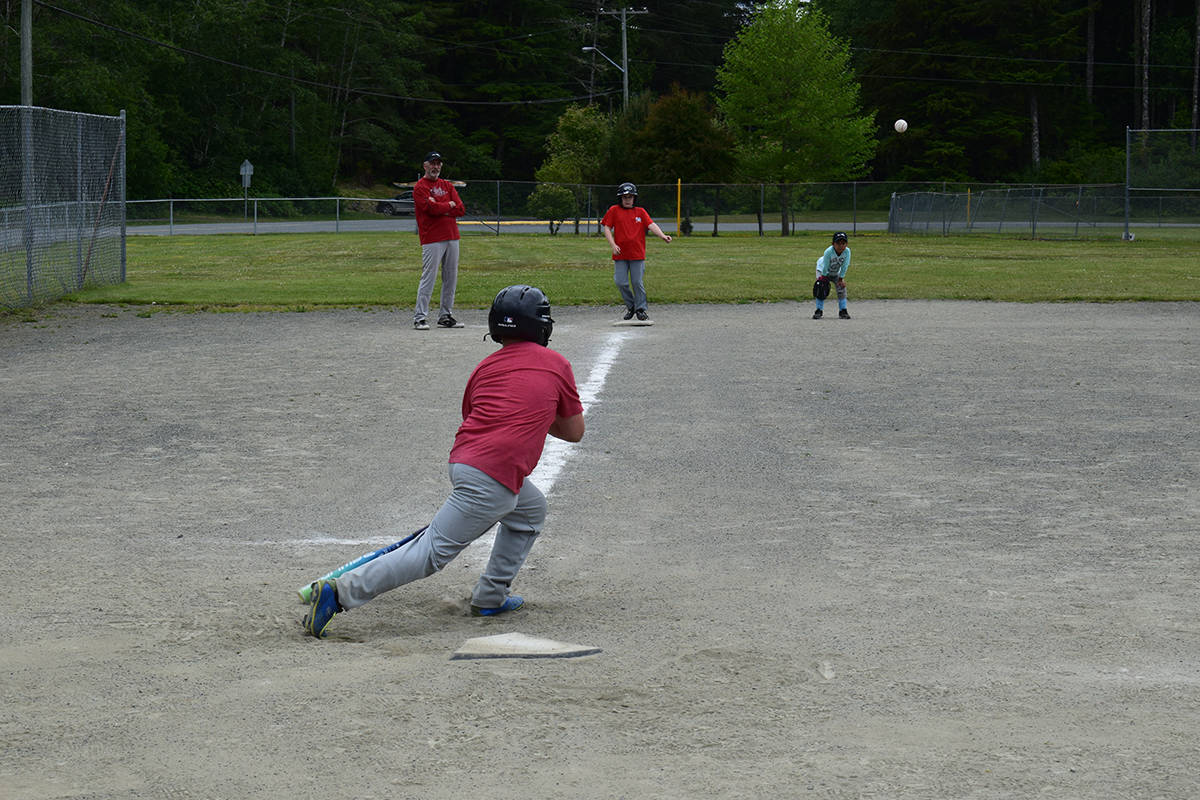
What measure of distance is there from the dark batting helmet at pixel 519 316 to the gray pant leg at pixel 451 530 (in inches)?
22.7

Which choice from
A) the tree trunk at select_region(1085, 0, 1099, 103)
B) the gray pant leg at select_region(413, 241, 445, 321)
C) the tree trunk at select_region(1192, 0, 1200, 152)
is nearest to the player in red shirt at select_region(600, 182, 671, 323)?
the gray pant leg at select_region(413, 241, 445, 321)

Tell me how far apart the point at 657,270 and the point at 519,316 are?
22700 millimetres

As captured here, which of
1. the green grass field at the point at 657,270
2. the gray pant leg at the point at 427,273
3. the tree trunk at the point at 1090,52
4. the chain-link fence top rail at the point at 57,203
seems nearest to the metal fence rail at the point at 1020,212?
the green grass field at the point at 657,270

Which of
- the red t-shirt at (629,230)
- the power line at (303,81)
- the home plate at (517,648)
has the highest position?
the power line at (303,81)

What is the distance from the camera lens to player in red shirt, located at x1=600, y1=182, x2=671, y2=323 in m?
16.8

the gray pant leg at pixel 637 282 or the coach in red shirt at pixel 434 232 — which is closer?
the coach in red shirt at pixel 434 232

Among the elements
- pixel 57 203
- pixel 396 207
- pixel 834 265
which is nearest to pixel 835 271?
pixel 834 265

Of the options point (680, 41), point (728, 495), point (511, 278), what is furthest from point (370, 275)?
point (680, 41)

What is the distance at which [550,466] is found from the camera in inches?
322

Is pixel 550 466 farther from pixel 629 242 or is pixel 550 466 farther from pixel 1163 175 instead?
pixel 1163 175

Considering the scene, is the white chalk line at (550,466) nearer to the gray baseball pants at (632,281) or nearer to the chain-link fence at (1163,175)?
the gray baseball pants at (632,281)

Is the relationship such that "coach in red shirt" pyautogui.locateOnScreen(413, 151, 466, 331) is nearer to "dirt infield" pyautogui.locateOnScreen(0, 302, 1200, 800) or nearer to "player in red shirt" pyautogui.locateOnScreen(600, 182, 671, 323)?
"player in red shirt" pyautogui.locateOnScreen(600, 182, 671, 323)

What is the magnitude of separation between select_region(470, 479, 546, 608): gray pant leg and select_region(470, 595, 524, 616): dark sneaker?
0.02 metres

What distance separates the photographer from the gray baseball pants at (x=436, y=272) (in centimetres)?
1622
